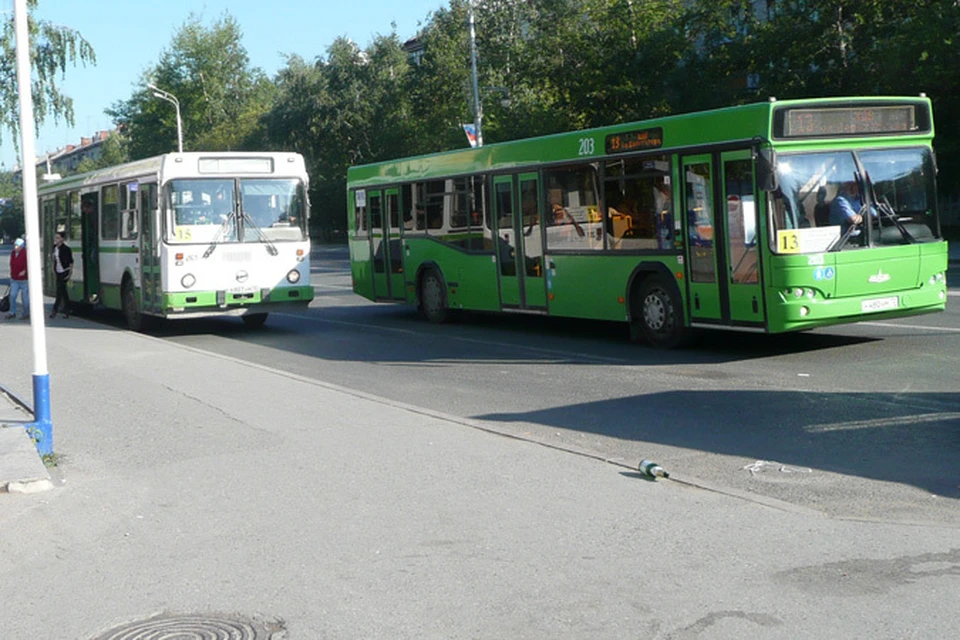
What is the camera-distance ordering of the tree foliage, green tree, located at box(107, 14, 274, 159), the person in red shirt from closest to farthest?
the person in red shirt
the tree foliage
green tree, located at box(107, 14, 274, 159)

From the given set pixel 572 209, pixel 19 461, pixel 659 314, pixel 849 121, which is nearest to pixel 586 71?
pixel 572 209

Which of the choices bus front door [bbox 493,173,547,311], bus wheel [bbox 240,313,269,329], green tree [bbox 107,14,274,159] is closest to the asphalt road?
bus front door [bbox 493,173,547,311]

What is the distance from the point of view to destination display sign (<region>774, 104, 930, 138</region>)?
43.6ft

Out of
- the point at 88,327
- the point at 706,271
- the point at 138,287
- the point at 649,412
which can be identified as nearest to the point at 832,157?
the point at 706,271

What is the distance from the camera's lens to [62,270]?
24594mm

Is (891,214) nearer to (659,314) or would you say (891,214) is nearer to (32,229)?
(659,314)

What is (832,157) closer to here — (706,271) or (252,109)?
(706,271)

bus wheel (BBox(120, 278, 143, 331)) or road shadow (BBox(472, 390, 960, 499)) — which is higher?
bus wheel (BBox(120, 278, 143, 331))

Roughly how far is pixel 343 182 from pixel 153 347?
55.5 meters

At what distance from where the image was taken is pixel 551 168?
17141mm

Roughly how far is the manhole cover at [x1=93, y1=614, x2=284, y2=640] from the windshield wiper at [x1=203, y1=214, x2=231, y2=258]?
1484cm

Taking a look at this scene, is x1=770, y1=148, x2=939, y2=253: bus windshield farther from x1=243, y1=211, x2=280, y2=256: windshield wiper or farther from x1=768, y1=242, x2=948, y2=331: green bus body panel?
x1=243, y1=211, x2=280, y2=256: windshield wiper

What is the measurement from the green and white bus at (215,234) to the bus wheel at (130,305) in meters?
0.04

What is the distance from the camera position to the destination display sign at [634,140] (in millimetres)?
15008
